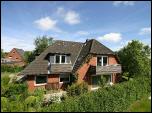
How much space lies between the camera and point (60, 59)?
33125mm

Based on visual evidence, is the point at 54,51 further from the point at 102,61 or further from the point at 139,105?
the point at 139,105

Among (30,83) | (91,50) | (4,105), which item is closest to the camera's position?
(4,105)

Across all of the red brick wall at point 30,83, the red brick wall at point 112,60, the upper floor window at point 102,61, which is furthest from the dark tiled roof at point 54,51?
the red brick wall at point 112,60

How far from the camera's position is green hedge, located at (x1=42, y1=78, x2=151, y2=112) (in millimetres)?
16625

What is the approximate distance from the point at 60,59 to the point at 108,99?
14411mm

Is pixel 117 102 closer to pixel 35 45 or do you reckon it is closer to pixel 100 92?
pixel 100 92

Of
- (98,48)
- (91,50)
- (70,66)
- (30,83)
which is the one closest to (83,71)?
(70,66)

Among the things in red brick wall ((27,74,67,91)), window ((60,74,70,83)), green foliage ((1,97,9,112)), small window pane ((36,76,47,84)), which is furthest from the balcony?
green foliage ((1,97,9,112))

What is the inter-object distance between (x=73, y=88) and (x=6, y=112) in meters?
14.6

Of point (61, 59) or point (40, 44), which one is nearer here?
point (61, 59)

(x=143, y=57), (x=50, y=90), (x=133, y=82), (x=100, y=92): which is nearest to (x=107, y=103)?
(x=100, y=92)

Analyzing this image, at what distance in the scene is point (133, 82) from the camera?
82.4ft

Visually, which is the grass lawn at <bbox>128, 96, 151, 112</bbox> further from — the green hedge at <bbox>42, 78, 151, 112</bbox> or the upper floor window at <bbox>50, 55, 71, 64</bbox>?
the upper floor window at <bbox>50, 55, 71, 64</bbox>

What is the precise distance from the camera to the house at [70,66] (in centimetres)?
3197
